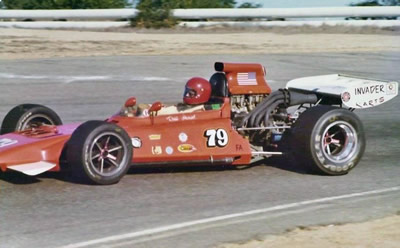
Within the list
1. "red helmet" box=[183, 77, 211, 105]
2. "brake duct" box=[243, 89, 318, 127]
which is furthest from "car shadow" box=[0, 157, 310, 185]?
"red helmet" box=[183, 77, 211, 105]

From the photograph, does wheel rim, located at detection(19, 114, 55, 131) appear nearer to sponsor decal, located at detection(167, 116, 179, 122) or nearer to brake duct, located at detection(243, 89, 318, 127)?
sponsor decal, located at detection(167, 116, 179, 122)

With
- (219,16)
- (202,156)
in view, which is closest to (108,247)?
(202,156)

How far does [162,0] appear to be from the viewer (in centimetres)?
2789

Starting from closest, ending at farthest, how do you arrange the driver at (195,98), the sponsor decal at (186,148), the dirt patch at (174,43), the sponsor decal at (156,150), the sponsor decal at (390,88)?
the sponsor decal at (156,150)
the sponsor decal at (186,148)
the driver at (195,98)
the sponsor decal at (390,88)
the dirt patch at (174,43)

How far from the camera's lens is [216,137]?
8.81 metres

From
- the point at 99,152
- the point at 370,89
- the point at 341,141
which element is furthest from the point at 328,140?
the point at 99,152

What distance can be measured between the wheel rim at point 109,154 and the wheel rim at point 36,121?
1477 millimetres

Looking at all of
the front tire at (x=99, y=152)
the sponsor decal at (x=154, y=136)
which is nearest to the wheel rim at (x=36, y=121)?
the front tire at (x=99, y=152)

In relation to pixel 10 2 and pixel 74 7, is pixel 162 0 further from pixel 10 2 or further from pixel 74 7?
pixel 10 2

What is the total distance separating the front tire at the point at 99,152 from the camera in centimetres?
Result: 781

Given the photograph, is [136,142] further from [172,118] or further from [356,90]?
[356,90]

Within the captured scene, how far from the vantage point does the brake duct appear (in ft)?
30.1

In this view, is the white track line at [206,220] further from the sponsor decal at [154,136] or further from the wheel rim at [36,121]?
the wheel rim at [36,121]

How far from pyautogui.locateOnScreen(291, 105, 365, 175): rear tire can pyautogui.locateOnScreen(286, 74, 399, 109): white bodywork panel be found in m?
0.52
